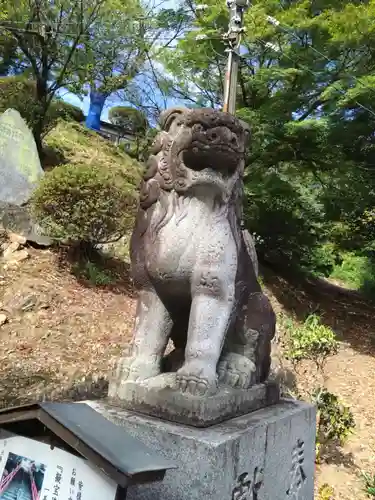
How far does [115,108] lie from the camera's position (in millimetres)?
19094

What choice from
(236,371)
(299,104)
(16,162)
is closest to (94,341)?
(16,162)

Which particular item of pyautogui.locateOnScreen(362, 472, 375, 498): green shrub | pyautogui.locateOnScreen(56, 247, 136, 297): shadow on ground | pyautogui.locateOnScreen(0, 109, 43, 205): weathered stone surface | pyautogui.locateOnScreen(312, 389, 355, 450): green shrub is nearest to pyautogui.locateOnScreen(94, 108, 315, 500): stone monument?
pyautogui.locateOnScreen(362, 472, 375, 498): green shrub

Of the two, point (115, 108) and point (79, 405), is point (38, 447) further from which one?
point (115, 108)

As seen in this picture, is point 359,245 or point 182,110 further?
point 359,245

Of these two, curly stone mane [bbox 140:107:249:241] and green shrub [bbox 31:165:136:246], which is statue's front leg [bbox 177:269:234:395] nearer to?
curly stone mane [bbox 140:107:249:241]

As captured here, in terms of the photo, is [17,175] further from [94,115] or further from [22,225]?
[94,115]

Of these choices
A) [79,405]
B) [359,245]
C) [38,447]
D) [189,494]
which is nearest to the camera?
[38,447]

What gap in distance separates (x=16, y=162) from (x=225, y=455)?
724 centimetres

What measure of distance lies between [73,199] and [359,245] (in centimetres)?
716

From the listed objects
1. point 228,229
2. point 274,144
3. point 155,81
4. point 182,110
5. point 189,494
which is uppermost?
point 155,81

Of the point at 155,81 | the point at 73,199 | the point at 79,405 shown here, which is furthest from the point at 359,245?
the point at 79,405

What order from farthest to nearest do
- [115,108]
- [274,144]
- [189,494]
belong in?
[115,108], [274,144], [189,494]

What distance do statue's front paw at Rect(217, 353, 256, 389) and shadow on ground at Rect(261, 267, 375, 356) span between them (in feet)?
21.4

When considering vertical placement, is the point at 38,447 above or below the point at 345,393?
above
